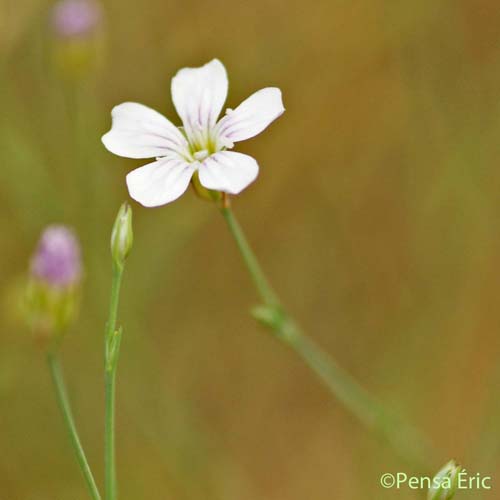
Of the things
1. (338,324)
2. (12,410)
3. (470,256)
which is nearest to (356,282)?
(338,324)

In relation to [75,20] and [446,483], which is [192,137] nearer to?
[446,483]

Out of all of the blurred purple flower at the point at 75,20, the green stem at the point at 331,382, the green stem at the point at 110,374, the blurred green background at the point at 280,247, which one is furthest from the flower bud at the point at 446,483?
the blurred purple flower at the point at 75,20

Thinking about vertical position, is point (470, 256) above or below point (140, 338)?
above

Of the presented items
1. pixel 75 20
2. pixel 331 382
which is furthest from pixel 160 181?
pixel 75 20

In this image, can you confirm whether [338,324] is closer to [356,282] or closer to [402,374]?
[356,282]

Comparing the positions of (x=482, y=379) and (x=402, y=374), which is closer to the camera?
(x=402, y=374)

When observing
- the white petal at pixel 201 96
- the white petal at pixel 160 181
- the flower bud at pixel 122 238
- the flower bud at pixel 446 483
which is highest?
the white petal at pixel 201 96

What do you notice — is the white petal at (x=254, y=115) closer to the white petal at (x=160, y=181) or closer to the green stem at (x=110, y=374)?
the white petal at (x=160, y=181)
